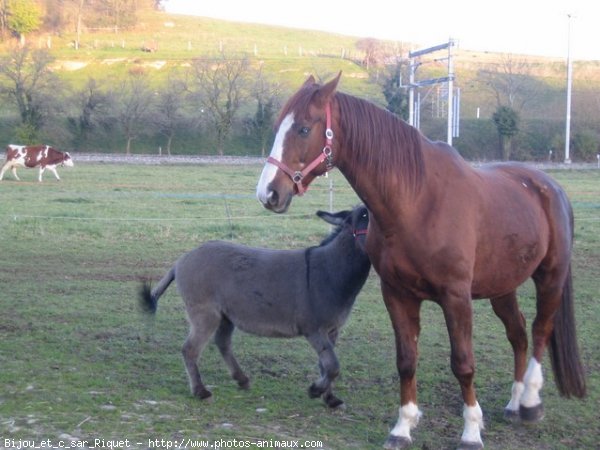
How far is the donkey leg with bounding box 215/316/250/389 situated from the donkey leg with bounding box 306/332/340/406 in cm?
64

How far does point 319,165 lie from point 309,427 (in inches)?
74.3

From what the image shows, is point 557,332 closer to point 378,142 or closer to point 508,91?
point 378,142

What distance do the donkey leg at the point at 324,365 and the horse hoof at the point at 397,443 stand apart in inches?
31.6

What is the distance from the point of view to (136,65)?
247 feet

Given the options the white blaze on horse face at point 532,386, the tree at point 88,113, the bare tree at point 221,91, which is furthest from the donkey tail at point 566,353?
the tree at point 88,113

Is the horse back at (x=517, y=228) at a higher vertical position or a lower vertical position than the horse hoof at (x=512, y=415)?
higher

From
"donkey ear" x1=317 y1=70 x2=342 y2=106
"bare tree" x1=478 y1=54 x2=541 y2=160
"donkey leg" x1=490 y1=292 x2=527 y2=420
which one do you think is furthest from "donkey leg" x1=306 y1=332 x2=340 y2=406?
"bare tree" x1=478 y1=54 x2=541 y2=160

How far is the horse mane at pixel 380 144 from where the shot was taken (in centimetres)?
421

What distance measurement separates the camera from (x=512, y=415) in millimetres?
5172

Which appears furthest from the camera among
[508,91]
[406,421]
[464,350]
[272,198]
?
[508,91]

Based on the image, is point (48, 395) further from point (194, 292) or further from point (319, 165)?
point (319, 165)

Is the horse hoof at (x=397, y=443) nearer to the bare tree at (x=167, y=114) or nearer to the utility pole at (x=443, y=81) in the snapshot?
the utility pole at (x=443, y=81)

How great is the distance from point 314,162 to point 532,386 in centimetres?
240

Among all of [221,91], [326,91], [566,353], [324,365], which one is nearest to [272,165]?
[326,91]
